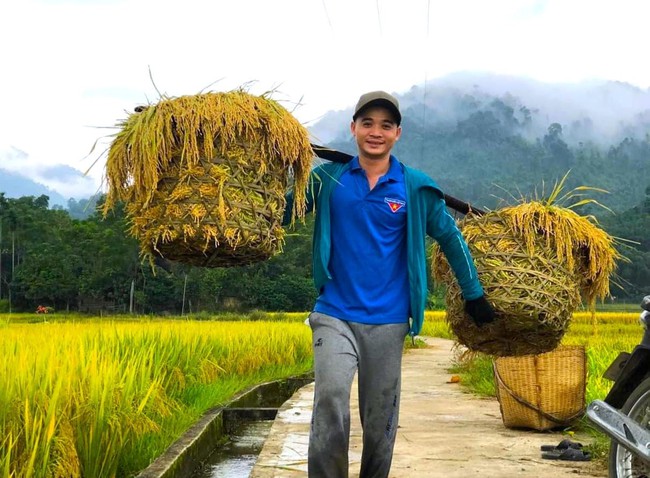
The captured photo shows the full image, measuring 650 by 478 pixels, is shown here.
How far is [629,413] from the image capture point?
355 centimetres

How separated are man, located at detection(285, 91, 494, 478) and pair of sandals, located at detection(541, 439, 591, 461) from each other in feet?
6.29

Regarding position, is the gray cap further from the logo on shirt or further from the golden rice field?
the golden rice field

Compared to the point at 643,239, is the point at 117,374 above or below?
below

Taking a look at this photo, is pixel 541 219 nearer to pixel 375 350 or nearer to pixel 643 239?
pixel 375 350

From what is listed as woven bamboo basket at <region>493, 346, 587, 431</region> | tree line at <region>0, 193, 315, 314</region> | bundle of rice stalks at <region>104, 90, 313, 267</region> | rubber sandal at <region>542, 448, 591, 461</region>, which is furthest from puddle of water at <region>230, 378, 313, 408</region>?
tree line at <region>0, 193, 315, 314</region>

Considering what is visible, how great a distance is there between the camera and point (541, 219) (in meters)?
4.11

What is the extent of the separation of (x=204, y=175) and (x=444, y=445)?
3.30 meters

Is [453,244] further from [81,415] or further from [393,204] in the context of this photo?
[81,415]

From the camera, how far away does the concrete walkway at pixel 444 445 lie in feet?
15.4

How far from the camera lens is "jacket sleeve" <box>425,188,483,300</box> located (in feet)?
12.2

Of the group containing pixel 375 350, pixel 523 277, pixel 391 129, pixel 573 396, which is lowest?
pixel 573 396

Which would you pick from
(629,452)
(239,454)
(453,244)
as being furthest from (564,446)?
(239,454)

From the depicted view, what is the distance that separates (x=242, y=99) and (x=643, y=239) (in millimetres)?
86959

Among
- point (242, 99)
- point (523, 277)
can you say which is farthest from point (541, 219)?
point (242, 99)
